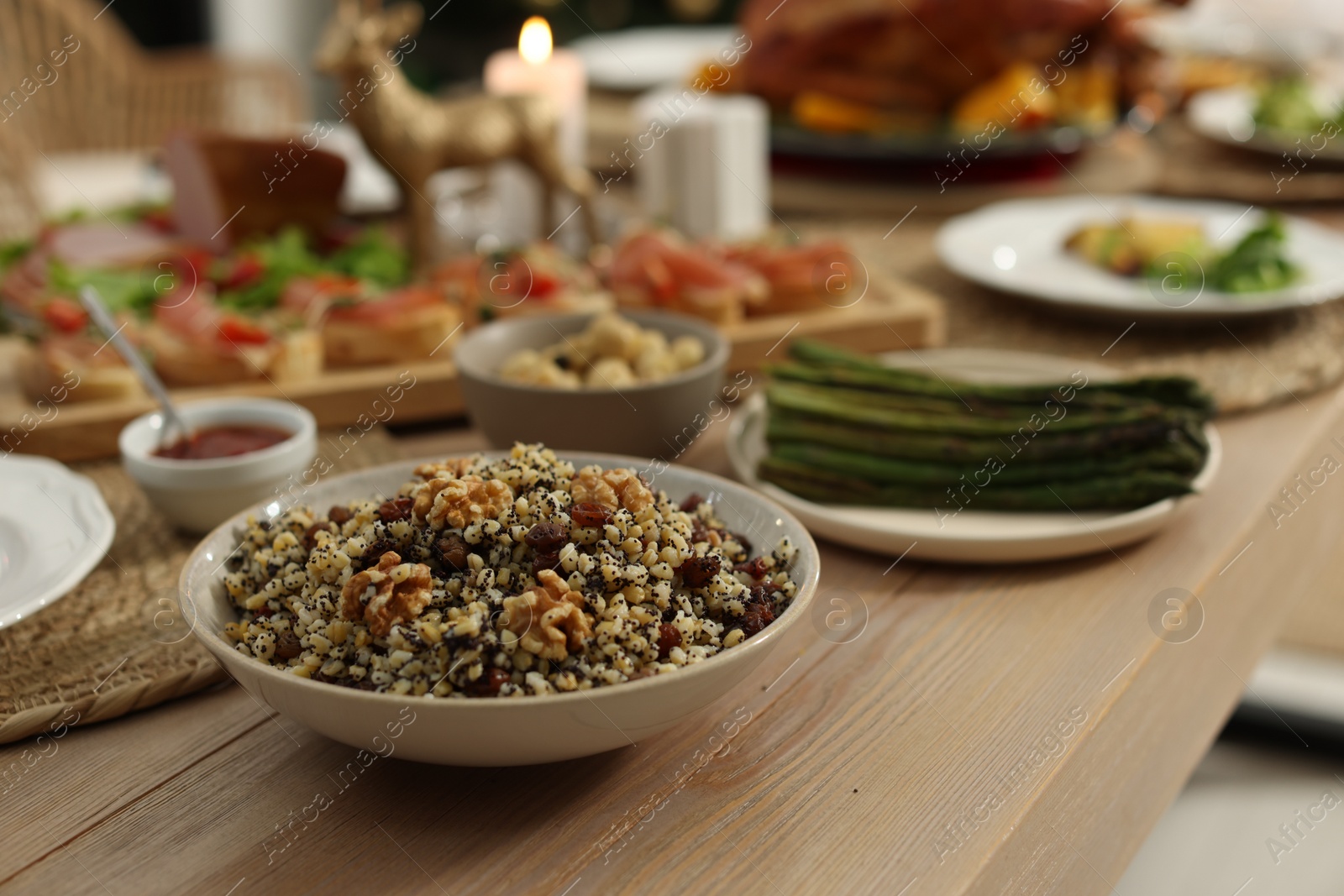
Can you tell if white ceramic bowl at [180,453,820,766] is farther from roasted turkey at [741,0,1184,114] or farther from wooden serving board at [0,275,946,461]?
roasted turkey at [741,0,1184,114]

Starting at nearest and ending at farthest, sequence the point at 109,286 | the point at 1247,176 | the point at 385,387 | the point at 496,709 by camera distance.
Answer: the point at 496,709, the point at 385,387, the point at 109,286, the point at 1247,176

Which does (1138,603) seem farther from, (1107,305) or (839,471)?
(1107,305)

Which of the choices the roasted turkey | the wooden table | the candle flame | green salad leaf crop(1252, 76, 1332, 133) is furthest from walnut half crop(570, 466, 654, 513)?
green salad leaf crop(1252, 76, 1332, 133)

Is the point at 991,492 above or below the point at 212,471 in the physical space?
below

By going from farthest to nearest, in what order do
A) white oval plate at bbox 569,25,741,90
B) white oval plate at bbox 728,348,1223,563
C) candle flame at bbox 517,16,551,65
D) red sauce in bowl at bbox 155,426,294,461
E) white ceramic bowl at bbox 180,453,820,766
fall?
white oval plate at bbox 569,25,741,90 → candle flame at bbox 517,16,551,65 → red sauce in bowl at bbox 155,426,294,461 → white oval plate at bbox 728,348,1223,563 → white ceramic bowl at bbox 180,453,820,766

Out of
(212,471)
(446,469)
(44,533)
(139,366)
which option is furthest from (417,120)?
(446,469)

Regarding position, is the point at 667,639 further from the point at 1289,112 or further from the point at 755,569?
the point at 1289,112

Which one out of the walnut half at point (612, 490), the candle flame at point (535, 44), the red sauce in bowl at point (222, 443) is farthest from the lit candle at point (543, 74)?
the walnut half at point (612, 490)
